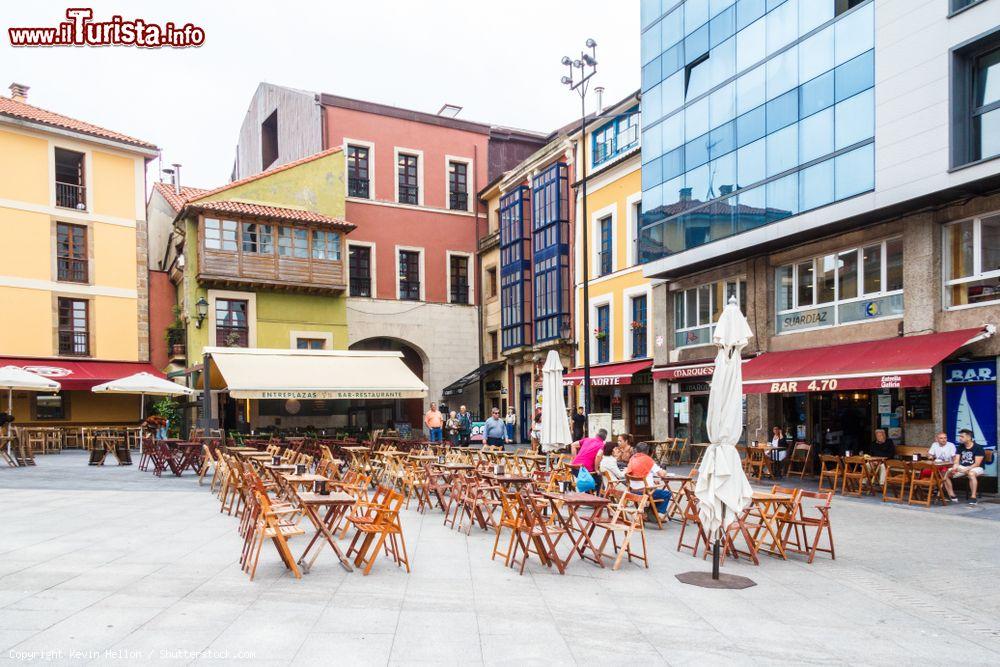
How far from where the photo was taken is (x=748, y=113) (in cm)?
1730

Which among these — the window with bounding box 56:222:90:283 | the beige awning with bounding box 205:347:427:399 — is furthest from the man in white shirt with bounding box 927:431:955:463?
the window with bounding box 56:222:90:283

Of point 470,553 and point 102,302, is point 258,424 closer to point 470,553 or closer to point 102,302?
point 102,302

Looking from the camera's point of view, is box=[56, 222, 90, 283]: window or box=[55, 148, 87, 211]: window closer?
box=[56, 222, 90, 283]: window

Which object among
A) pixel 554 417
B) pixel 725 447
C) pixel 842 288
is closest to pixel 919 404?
pixel 842 288

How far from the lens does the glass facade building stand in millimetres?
14812

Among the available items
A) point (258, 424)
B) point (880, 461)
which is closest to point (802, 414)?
point (880, 461)

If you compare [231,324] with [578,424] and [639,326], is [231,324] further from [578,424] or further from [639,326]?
[639,326]

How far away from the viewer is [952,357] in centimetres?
1292

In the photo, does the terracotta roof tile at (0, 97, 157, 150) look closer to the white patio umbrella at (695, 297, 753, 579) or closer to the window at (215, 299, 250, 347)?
the window at (215, 299, 250, 347)

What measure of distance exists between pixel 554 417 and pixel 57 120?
74.8ft

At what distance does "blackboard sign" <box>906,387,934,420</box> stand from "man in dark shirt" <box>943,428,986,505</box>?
0.99 metres

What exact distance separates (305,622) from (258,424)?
72.8 ft

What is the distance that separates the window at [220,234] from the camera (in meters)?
25.3

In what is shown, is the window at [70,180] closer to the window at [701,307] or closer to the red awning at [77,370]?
the red awning at [77,370]
